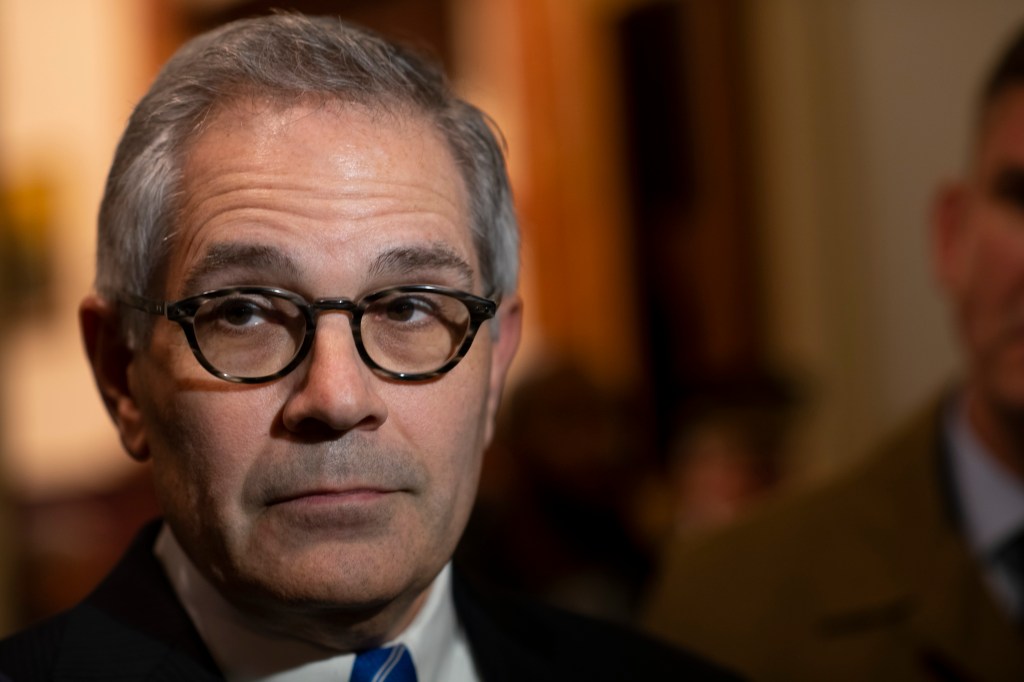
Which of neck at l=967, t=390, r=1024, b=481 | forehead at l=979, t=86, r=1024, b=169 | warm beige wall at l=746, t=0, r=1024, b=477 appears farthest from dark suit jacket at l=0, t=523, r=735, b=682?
warm beige wall at l=746, t=0, r=1024, b=477

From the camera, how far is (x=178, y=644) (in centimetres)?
168

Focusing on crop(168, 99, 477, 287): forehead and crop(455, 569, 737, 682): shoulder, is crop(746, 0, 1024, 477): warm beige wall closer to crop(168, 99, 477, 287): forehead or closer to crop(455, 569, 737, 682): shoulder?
crop(455, 569, 737, 682): shoulder

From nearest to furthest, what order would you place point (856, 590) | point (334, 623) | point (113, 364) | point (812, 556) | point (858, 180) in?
1. point (334, 623)
2. point (113, 364)
3. point (856, 590)
4. point (812, 556)
5. point (858, 180)

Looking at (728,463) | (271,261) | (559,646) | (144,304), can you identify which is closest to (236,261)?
(271,261)

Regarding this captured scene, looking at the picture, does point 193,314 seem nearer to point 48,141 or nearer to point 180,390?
point 180,390

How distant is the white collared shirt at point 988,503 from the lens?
2395 mm

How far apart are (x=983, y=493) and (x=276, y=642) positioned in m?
1.46

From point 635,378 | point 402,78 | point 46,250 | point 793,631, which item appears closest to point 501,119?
point 635,378

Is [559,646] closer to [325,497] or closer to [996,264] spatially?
[325,497]

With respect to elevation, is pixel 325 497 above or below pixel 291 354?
below

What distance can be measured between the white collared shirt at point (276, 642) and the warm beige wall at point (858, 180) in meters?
3.14

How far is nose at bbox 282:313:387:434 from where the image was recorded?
1517 millimetres

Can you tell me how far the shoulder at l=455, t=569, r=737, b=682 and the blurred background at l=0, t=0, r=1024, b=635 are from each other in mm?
1230

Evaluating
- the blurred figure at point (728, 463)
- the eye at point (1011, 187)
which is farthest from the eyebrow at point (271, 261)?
the blurred figure at point (728, 463)
